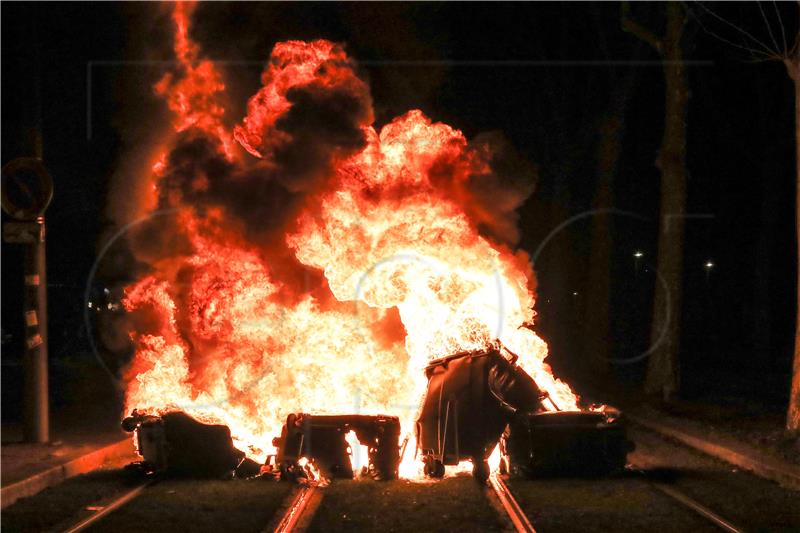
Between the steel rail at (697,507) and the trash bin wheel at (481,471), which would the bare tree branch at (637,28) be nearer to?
the steel rail at (697,507)

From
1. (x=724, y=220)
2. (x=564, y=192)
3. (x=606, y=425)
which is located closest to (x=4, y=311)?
(x=564, y=192)

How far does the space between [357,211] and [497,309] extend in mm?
2521

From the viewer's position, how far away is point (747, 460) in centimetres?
→ 1338

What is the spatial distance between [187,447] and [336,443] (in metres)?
1.82

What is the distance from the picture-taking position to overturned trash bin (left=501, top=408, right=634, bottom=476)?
12.4 meters

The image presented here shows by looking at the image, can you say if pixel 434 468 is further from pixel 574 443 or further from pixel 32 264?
pixel 32 264

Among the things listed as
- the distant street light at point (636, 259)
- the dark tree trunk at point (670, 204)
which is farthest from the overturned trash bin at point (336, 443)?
the distant street light at point (636, 259)

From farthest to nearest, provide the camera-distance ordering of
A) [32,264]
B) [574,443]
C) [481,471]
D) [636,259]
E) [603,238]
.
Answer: [636,259], [603,238], [32,264], [574,443], [481,471]

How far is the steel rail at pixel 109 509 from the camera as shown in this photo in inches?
371

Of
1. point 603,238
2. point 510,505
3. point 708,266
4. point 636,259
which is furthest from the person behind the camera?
point 636,259

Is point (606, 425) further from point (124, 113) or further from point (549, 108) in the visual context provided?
point (549, 108)

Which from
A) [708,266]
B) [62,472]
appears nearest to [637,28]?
[62,472]

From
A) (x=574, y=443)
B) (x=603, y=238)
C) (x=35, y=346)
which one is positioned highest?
(x=603, y=238)

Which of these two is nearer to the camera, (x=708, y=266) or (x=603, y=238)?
(x=603, y=238)
